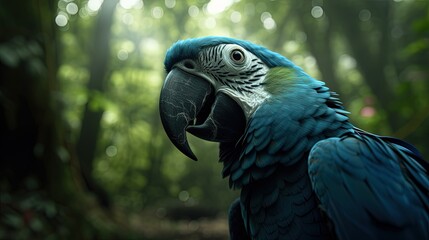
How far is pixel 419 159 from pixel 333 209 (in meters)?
0.53

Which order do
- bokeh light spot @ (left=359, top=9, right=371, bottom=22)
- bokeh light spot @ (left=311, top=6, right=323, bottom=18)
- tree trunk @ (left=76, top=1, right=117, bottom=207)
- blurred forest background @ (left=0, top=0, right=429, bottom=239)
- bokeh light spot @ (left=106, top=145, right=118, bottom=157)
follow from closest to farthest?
blurred forest background @ (left=0, top=0, right=429, bottom=239) → tree trunk @ (left=76, top=1, right=117, bottom=207) → bokeh light spot @ (left=359, top=9, right=371, bottom=22) → bokeh light spot @ (left=311, top=6, right=323, bottom=18) → bokeh light spot @ (left=106, top=145, right=118, bottom=157)

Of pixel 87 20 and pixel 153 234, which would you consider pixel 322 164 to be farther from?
pixel 87 20

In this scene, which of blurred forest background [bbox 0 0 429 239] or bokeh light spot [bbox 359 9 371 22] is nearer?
blurred forest background [bbox 0 0 429 239]

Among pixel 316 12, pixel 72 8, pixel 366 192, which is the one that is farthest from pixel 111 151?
pixel 366 192

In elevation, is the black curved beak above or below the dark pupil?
below

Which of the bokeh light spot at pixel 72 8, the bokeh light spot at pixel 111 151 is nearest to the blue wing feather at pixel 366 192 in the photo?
the bokeh light spot at pixel 72 8

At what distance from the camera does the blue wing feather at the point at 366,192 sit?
3.86 ft

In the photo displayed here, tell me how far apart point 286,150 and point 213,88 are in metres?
0.41

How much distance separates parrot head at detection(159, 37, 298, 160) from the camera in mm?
1493

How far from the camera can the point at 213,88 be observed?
155cm

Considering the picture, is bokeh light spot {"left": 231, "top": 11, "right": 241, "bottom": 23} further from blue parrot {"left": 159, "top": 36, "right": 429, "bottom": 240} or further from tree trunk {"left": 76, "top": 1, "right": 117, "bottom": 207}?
blue parrot {"left": 159, "top": 36, "right": 429, "bottom": 240}

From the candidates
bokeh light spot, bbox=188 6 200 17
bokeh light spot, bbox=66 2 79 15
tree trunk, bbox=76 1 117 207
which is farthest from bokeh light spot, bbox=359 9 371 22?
bokeh light spot, bbox=66 2 79 15

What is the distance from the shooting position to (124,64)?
33.9ft

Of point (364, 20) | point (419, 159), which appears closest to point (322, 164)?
point (419, 159)
